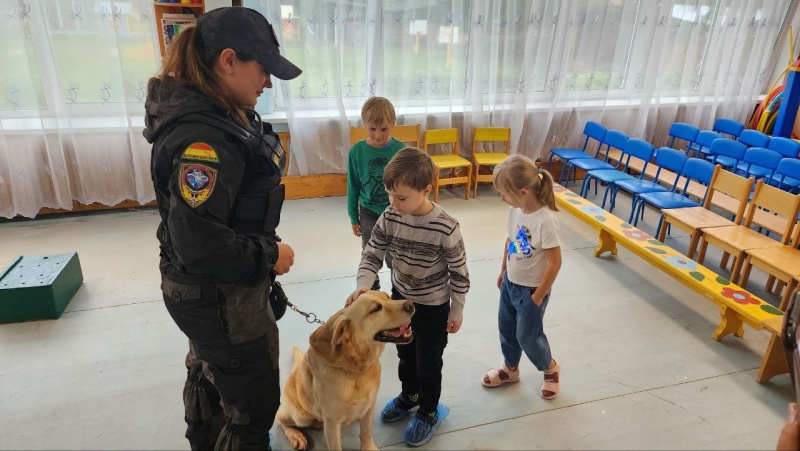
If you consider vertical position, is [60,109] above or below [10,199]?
above

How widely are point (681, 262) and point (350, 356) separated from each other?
280 cm

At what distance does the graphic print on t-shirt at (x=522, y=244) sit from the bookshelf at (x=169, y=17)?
11.6 ft

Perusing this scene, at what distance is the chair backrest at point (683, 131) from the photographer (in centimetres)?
582

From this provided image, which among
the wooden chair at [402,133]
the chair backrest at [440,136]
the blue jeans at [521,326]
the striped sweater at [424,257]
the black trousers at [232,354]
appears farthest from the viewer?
the chair backrest at [440,136]

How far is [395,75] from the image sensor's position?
527cm

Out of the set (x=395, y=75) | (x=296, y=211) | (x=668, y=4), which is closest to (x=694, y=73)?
(x=668, y=4)

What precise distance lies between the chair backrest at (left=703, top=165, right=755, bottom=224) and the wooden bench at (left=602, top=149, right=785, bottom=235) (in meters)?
0.16

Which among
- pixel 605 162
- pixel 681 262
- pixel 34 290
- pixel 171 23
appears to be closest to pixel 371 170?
pixel 34 290

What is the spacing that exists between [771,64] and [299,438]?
23.3 ft

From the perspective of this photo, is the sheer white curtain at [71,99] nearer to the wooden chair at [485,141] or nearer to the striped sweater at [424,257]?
the wooden chair at [485,141]

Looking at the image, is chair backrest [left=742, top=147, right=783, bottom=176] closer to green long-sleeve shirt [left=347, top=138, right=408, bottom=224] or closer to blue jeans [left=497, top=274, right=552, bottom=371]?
blue jeans [left=497, top=274, right=552, bottom=371]

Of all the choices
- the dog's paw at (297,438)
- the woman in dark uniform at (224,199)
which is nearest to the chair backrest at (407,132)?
the dog's paw at (297,438)

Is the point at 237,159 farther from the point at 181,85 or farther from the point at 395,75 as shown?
the point at 395,75

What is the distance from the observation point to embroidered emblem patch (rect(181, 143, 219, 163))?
145 cm
